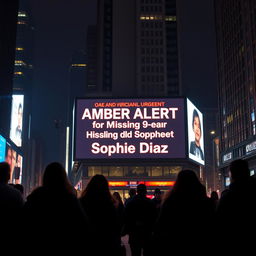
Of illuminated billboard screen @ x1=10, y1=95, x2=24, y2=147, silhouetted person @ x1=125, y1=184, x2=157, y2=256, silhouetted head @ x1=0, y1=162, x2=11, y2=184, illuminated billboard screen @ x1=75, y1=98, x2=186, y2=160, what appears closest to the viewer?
silhouetted head @ x1=0, y1=162, x2=11, y2=184

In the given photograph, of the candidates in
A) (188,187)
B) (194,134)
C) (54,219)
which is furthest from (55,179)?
(194,134)

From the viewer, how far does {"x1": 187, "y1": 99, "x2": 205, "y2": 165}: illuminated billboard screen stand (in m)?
63.1

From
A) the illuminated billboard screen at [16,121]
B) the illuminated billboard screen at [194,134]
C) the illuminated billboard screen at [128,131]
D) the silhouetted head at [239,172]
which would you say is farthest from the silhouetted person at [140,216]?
the illuminated billboard screen at [16,121]

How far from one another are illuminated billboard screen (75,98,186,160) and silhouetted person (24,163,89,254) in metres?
55.1

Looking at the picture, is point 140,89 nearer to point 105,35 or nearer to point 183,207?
point 105,35

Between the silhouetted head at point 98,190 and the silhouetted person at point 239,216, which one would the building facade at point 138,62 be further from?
the silhouetted person at point 239,216

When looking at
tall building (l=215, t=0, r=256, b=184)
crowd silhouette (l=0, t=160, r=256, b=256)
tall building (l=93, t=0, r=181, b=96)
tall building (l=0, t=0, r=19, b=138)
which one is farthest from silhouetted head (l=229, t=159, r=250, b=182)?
tall building (l=93, t=0, r=181, b=96)

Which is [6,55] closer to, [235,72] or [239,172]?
[239,172]

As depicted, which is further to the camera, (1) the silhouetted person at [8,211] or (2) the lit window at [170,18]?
(2) the lit window at [170,18]

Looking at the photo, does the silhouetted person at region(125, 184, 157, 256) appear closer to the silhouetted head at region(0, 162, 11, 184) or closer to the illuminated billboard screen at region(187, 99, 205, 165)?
the silhouetted head at region(0, 162, 11, 184)

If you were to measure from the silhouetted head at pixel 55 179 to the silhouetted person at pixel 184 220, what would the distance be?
1.25 m

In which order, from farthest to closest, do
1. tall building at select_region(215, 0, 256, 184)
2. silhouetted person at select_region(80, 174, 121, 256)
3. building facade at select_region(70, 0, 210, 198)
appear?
tall building at select_region(215, 0, 256, 184), building facade at select_region(70, 0, 210, 198), silhouetted person at select_region(80, 174, 121, 256)

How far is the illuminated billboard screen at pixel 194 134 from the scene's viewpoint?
207ft

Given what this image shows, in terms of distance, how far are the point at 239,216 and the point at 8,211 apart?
3.03 m
